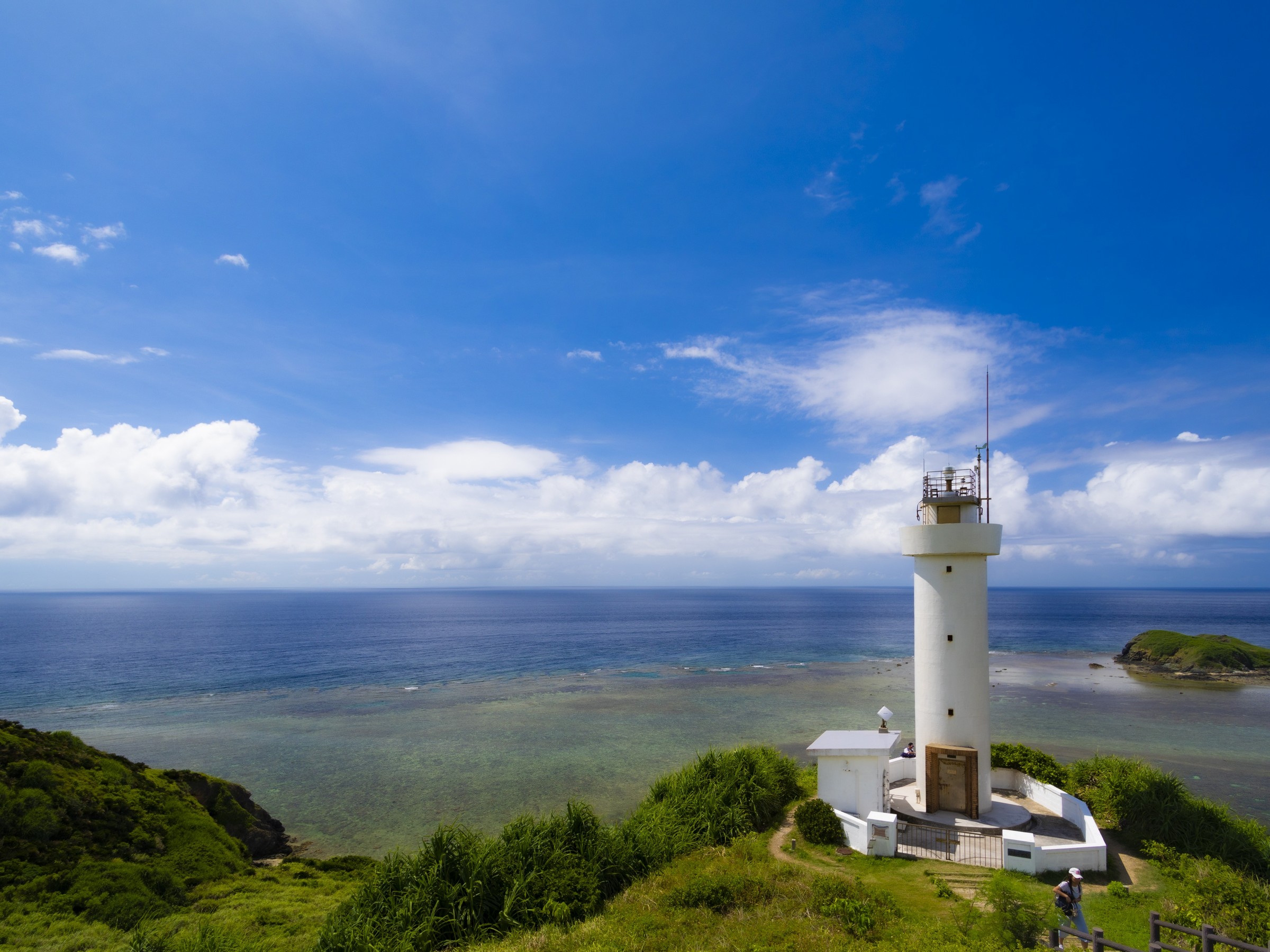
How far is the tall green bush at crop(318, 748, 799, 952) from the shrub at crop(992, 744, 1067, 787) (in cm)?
972

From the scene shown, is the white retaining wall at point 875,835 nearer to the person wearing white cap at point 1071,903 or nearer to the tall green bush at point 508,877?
the tall green bush at point 508,877

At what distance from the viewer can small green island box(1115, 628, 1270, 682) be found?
210 feet

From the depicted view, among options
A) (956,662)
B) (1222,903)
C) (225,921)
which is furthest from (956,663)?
(225,921)

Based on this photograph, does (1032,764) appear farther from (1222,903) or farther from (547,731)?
(547,731)

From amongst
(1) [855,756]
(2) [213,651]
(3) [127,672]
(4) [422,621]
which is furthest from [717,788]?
(4) [422,621]

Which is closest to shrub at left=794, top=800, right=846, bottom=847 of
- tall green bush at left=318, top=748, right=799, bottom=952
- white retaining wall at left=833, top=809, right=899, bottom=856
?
white retaining wall at left=833, top=809, right=899, bottom=856

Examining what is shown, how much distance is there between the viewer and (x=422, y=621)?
144 m

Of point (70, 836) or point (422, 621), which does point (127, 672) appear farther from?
point (422, 621)

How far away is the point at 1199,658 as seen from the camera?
6788cm

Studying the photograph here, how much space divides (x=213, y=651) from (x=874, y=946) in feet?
323

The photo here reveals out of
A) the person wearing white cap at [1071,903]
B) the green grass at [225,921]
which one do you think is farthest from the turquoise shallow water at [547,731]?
the person wearing white cap at [1071,903]

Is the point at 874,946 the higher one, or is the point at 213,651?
the point at 874,946

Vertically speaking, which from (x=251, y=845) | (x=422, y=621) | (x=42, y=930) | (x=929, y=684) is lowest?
(x=422, y=621)

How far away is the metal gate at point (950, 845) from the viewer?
15492 millimetres
